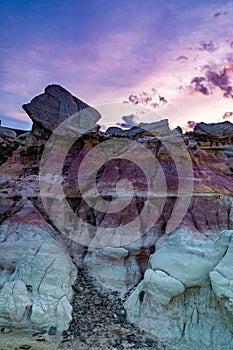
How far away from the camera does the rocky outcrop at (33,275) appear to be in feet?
33.2

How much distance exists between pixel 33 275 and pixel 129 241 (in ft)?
11.1

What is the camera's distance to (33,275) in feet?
36.3

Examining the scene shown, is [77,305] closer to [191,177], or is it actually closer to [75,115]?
[191,177]

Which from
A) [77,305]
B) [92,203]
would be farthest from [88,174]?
[77,305]

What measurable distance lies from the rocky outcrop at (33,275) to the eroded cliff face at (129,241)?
3cm

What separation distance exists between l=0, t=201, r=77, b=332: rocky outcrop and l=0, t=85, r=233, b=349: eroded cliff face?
3 cm

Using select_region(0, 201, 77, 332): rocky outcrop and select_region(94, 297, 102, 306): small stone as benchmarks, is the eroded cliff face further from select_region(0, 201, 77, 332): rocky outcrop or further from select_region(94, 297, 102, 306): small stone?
select_region(94, 297, 102, 306): small stone

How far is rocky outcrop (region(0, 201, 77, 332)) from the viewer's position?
1013cm

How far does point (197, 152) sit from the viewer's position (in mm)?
15820

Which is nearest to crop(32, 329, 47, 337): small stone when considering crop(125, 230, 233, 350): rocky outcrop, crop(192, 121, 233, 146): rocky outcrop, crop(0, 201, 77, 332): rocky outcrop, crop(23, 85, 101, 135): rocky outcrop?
crop(0, 201, 77, 332): rocky outcrop

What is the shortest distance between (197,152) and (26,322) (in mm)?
9950

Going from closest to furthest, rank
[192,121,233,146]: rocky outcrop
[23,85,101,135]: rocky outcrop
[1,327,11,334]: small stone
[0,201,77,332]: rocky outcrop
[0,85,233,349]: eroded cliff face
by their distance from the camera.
Answer: [0,85,233,349]: eroded cliff face
[1,327,11,334]: small stone
[0,201,77,332]: rocky outcrop
[23,85,101,135]: rocky outcrop
[192,121,233,146]: rocky outcrop

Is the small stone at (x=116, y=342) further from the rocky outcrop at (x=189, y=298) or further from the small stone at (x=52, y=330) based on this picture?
the small stone at (x=52, y=330)

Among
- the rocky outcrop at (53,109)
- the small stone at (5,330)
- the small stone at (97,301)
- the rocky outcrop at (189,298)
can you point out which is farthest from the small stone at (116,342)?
the rocky outcrop at (53,109)
